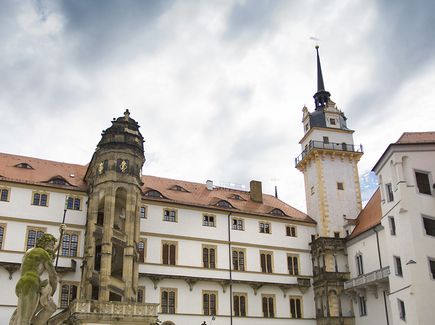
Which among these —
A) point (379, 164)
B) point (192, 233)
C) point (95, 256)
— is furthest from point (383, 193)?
point (95, 256)

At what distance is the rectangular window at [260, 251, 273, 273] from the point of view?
46.8 metres

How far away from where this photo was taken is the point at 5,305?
117ft

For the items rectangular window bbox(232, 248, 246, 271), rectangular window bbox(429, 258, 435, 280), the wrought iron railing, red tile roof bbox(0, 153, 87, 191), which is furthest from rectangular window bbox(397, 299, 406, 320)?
red tile roof bbox(0, 153, 87, 191)

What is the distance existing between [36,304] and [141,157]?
→ 24498 mm

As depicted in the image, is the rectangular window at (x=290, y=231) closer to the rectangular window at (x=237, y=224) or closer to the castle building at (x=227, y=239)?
the castle building at (x=227, y=239)

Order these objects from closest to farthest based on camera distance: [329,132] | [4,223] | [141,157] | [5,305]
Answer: [5,305], [4,223], [141,157], [329,132]

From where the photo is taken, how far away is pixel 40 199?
131ft

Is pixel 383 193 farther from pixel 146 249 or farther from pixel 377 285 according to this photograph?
pixel 146 249

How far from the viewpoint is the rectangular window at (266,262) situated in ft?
153

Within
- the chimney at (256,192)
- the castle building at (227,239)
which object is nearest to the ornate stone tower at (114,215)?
the castle building at (227,239)

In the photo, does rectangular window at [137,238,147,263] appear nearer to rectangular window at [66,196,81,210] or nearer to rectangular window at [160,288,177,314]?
rectangular window at [160,288,177,314]

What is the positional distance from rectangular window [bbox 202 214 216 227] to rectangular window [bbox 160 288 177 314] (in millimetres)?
6816

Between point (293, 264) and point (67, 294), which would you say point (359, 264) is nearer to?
point (293, 264)

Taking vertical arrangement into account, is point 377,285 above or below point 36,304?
above
